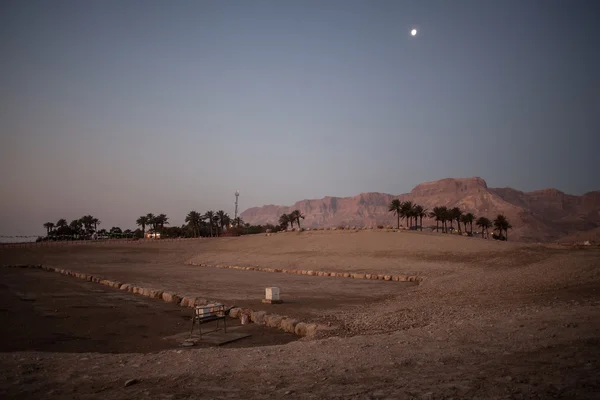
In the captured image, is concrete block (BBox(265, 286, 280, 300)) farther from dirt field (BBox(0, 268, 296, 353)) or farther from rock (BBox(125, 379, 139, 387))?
rock (BBox(125, 379, 139, 387))

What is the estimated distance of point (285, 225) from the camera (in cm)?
12625

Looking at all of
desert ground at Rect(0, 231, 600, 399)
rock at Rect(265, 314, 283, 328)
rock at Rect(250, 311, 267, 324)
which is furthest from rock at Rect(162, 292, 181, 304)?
rock at Rect(265, 314, 283, 328)

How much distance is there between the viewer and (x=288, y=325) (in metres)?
13.0

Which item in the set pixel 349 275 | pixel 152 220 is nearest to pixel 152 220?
pixel 152 220

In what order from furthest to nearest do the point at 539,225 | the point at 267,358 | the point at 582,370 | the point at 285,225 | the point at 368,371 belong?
the point at 539,225 < the point at 285,225 < the point at 267,358 < the point at 368,371 < the point at 582,370

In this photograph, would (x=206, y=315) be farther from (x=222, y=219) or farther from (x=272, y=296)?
(x=222, y=219)

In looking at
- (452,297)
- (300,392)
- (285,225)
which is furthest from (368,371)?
(285,225)

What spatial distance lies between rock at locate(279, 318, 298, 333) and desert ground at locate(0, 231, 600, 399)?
38cm

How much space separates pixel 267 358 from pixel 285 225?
118 m

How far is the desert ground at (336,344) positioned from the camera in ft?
20.5

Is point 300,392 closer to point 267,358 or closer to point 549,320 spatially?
point 267,358

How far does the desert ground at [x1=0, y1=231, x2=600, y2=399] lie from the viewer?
20.5 feet

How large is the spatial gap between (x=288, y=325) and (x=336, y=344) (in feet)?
12.6

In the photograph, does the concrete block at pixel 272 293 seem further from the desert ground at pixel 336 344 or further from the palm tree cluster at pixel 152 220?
the palm tree cluster at pixel 152 220
